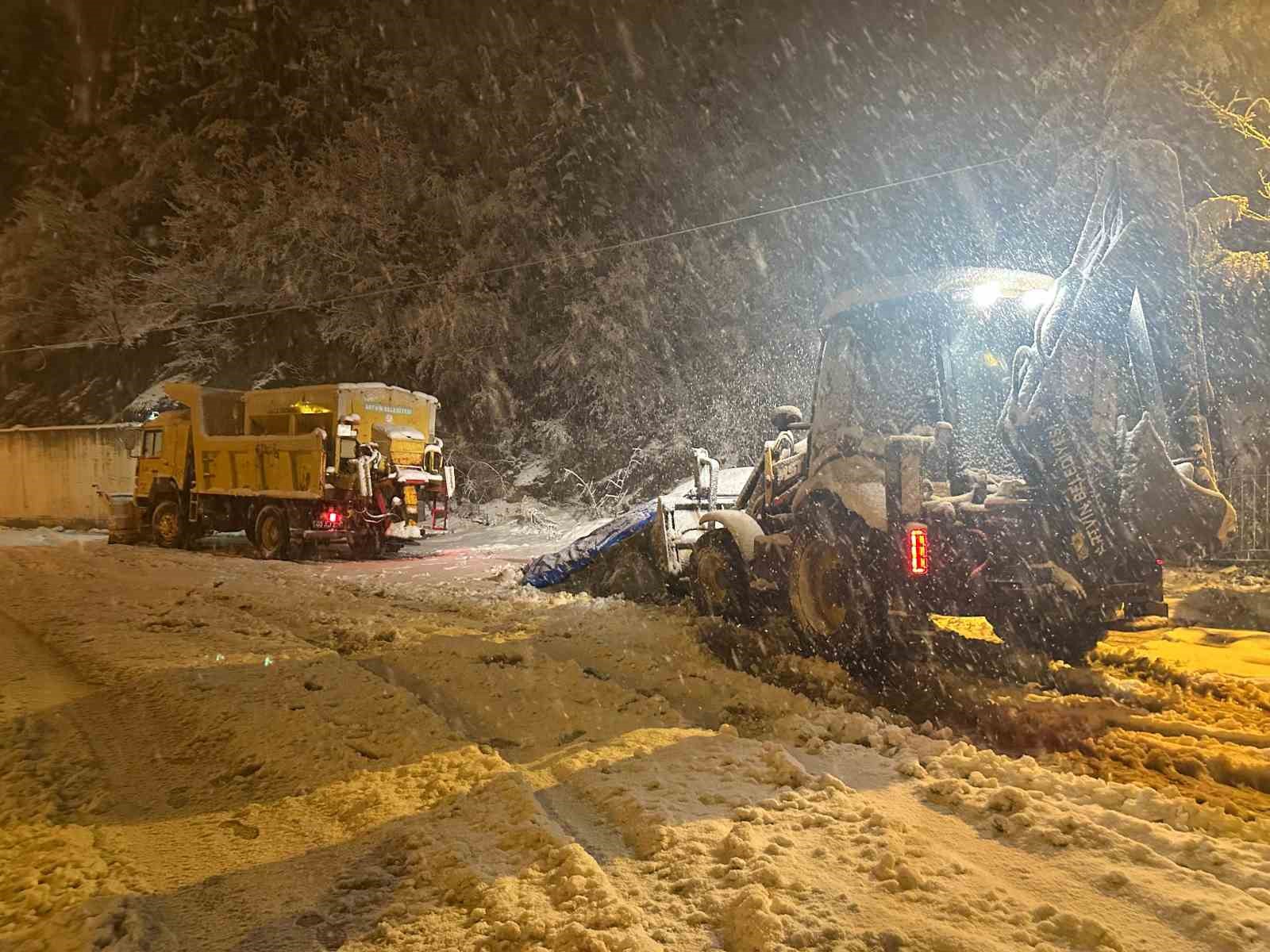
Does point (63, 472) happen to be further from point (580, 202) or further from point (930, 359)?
point (930, 359)

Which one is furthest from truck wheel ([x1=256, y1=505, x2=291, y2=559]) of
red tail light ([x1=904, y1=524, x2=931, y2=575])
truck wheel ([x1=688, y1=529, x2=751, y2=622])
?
red tail light ([x1=904, y1=524, x2=931, y2=575])

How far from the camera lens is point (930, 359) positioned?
21.2ft

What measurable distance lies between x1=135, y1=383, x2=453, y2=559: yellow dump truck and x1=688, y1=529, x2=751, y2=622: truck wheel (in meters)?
8.42

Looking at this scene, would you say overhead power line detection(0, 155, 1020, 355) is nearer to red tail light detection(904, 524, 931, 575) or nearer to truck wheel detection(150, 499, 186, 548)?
truck wheel detection(150, 499, 186, 548)

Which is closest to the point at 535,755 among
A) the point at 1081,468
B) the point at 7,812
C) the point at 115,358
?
the point at 7,812

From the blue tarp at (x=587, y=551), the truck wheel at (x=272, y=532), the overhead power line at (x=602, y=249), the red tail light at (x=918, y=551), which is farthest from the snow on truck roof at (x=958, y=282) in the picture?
the truck wheel at (x=272, y=532)

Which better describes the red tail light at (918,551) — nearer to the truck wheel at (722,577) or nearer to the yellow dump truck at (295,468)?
the truck wheel at (722,577)

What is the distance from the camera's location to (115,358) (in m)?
34.9

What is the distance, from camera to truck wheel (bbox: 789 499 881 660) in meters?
6.38

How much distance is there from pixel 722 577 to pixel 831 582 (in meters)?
1.65

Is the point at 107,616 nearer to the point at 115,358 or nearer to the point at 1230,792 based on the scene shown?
the point at 1230,792

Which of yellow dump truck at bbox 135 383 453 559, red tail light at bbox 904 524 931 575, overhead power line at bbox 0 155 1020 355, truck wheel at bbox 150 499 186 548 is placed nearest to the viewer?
red tail light at bbox 904 524 931 575

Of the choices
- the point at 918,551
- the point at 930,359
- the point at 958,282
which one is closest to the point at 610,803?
the point at 918,551

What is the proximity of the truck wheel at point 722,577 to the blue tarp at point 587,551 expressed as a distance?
86.9 inches
